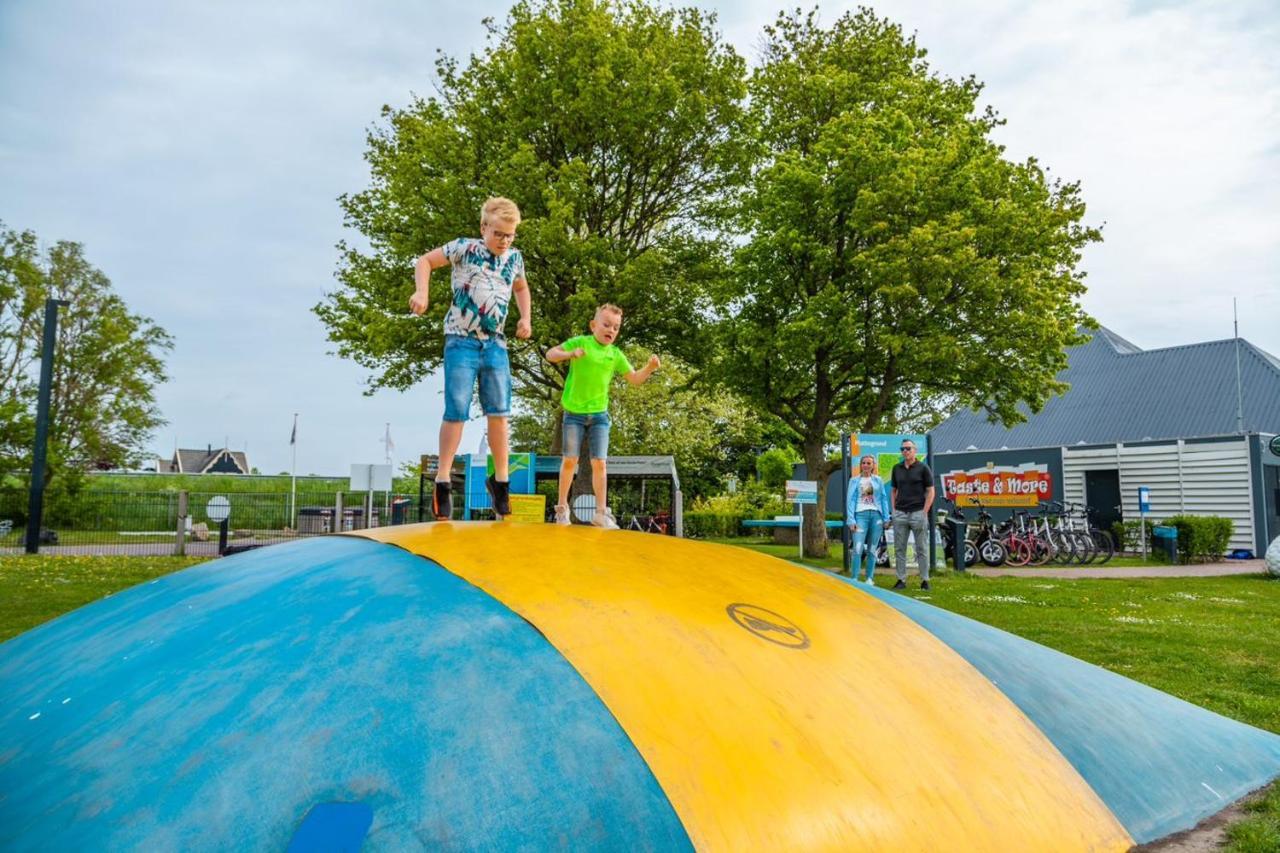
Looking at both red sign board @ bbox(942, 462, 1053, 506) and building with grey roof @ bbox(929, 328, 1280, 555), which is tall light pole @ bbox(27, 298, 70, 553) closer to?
red sign board @ bbox(942, 462, 1053, 506)

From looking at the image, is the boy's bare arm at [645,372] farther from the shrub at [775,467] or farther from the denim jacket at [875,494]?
the shrub at [775,467]

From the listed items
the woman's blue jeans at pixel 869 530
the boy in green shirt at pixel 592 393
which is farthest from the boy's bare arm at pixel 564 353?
the woman's blue jeans at pixel 869 530

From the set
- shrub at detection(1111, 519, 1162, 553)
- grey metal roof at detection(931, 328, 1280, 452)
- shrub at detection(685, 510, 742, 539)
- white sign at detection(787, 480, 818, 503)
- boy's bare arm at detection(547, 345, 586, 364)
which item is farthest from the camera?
shrub at detection(685, 510, 742, 539)

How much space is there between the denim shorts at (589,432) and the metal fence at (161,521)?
14.5m

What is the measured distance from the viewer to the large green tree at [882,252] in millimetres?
18453

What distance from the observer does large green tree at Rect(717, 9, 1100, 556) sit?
60.5ft

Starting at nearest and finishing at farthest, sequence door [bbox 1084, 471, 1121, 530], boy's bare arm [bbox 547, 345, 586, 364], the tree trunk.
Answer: boy's bare arm [bbox 547, 345, 586, 364] → the tree trunk → door [bbox 1084, 471, 1121, 530]

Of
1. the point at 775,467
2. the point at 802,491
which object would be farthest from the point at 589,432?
the point at 775,467

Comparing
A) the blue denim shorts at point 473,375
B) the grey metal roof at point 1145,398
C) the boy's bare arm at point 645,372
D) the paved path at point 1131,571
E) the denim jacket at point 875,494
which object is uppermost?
the grey metal roof at point 1145,398

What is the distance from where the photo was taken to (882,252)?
1838cm

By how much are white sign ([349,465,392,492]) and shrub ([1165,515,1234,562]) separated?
19.9 metres

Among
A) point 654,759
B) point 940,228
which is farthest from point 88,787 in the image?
point 940,228

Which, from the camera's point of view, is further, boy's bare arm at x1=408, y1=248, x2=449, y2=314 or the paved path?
the paved path

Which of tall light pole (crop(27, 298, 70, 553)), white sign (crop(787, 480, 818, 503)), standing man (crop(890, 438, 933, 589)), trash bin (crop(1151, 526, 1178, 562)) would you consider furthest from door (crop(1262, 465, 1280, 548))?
tall light pole (crop(27, 298, 70, 553))
